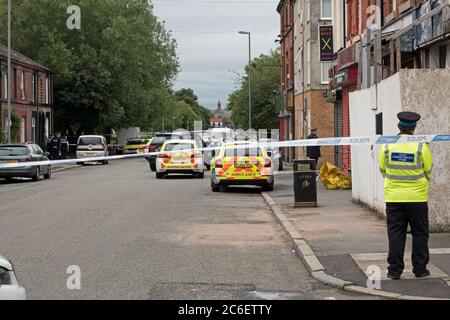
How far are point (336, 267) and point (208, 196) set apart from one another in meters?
11.6

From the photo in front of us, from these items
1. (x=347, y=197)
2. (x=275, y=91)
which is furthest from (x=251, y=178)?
(x=275, y=91)

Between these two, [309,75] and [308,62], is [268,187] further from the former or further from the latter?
[308,62]

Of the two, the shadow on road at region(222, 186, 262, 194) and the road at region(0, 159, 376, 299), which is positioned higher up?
the shadow on road at region(222, 186, 262, 194)

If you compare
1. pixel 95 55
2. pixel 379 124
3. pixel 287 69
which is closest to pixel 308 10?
pixel 287 69

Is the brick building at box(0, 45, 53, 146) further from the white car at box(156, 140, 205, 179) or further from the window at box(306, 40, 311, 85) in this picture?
the white car at box(156, 140, 205, 179)

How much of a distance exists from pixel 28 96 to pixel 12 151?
26.0 meters

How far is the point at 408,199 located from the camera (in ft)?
29.2

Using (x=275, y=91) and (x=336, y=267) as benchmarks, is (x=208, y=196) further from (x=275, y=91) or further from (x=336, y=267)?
(x=275, y=91)

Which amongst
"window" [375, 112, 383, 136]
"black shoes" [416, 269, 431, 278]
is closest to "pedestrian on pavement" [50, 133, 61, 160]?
"window" [375, 112, 383, 136]

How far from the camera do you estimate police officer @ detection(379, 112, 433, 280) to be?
351 inches

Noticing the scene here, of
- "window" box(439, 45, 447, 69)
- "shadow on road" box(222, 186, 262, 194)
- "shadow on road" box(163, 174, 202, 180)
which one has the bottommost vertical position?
"shadow on road" box(222, 186, 262, 194)

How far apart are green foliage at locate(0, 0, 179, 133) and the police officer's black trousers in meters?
47.1

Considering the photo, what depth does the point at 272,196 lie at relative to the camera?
21.0 metres

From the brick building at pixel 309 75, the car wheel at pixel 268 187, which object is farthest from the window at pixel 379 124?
the brick building at pixel 309 75
